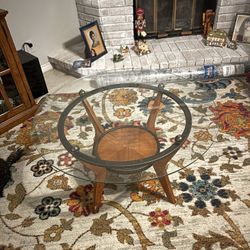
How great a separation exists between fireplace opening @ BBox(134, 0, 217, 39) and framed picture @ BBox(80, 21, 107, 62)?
407mm

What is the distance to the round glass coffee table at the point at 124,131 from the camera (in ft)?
3.97

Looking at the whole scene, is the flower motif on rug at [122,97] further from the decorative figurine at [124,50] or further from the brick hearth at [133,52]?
the decorative figurine at [124,50]

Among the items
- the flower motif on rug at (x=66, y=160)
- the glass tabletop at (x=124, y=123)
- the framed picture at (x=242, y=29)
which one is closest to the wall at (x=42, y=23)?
the glass tabletop at (x=124, y=123)

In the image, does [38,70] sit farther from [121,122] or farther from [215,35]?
[215,35]

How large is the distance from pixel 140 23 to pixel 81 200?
1777 mm

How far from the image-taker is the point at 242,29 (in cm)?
243

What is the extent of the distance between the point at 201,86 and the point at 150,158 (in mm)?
837

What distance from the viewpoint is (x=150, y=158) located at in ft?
3.73

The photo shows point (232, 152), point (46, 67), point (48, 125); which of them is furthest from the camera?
point (46, 67)

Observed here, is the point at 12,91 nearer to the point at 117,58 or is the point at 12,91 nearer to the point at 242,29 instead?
the point at 117,58

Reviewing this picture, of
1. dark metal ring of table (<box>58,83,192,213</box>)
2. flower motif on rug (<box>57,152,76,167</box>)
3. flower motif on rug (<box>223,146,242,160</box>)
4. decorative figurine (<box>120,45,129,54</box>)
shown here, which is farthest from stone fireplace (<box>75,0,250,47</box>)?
flower motif on rug (<box>57,152,76,167</box>)

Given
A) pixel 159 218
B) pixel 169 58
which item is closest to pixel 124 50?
pixel 169 58

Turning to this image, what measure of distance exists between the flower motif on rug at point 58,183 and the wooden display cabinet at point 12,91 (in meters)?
0.67

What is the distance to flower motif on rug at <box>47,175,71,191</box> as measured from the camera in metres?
1.57
